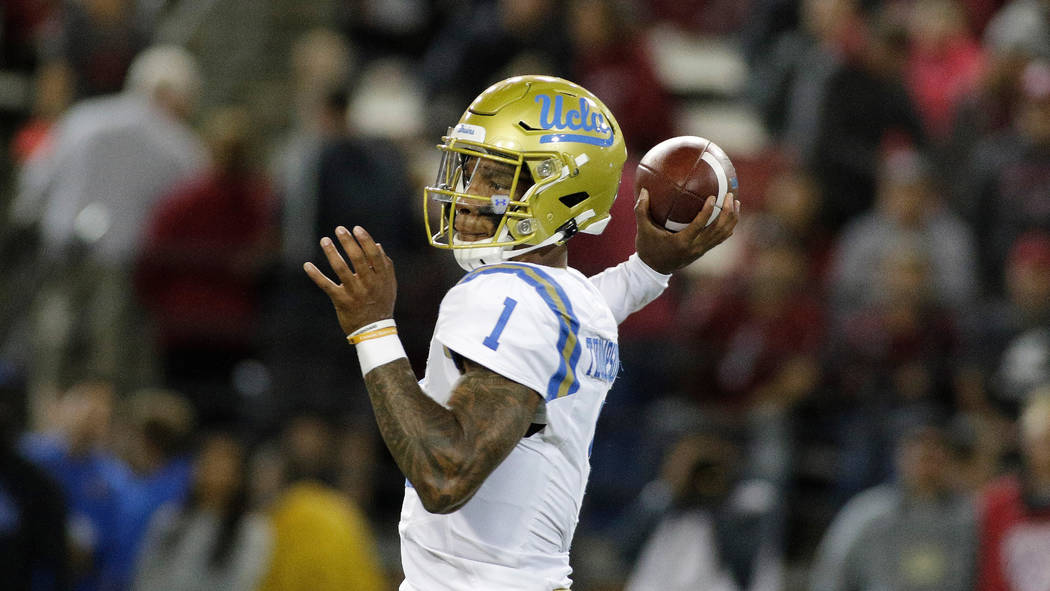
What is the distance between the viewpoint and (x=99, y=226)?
838 cm

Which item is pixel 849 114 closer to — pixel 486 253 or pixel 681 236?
pixel 681 236

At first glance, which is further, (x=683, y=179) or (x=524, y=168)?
(x=683, y=179)

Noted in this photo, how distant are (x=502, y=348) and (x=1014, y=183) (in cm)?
605

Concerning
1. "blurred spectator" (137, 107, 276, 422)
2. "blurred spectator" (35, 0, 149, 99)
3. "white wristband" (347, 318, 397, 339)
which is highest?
"blurred spectator" (35, 0, 149, 99)

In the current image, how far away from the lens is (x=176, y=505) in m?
7.65

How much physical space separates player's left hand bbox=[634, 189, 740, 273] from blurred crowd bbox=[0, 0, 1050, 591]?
3400 millimetres

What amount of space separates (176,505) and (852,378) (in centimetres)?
346

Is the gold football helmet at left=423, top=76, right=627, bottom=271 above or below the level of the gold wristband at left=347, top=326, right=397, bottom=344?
above

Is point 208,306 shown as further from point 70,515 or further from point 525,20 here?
point 525,20

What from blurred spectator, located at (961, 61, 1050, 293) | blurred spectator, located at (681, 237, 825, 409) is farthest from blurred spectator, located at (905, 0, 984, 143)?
blurred spectator, located at (681, 237, 825, 409)

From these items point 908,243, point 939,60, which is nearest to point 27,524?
point 908,243

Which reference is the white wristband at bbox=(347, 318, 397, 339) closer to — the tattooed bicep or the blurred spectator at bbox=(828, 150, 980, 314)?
the tattooed bicep

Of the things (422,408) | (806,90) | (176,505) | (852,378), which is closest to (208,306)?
(176,505)

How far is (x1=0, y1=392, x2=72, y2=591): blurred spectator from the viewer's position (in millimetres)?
6820
